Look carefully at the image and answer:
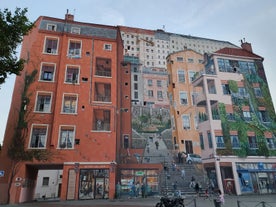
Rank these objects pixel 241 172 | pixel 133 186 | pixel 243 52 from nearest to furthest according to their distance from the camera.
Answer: pixel 133 186 < pixel 241 172 < pixel 243 52

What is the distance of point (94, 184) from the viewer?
2334 centimetres

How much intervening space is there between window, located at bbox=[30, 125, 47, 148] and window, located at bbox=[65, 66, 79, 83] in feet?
21.0

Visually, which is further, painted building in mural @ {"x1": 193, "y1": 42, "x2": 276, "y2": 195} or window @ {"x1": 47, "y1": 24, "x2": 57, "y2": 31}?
window @ {"x1": 47, "y1": 24, "x2": 57, "y2": 31}

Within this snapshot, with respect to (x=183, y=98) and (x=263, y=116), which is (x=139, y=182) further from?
(x=183, y=98)

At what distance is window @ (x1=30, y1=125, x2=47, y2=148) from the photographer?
23.6 m

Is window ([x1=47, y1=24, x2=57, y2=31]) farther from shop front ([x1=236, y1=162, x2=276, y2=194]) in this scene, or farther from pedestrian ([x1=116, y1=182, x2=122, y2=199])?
shop front ([x1=236, y1=162, x2=276, y2=194])

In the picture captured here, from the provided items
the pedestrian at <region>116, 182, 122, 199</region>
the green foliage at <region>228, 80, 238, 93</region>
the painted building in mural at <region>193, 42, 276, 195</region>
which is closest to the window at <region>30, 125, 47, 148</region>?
the pedestrian at <region>116, 182, 122, 199</region>

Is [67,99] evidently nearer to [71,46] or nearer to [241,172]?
[71,46]

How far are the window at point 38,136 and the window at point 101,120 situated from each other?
5.49 meters

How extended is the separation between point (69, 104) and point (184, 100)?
85.2 feet

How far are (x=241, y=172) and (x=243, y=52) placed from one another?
62.4ft

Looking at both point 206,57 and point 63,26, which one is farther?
point 206,57

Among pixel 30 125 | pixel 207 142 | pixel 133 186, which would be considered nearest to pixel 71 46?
pixel 30 125

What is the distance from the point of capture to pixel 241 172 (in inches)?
1120
